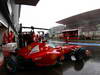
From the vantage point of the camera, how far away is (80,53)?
17.6 ft

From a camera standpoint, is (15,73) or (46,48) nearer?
(15,73)

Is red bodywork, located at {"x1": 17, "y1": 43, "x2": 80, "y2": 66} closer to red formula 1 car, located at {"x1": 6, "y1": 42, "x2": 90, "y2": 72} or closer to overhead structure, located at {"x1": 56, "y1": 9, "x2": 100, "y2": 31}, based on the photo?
red formula 1 car, located at {"x1": 6, "y1": 42, "x2": 90, "y2": 72}

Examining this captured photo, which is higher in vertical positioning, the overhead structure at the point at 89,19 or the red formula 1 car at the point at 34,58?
the overhead structure at the point at 89,19

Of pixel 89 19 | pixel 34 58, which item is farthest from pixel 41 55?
pixel 89 19

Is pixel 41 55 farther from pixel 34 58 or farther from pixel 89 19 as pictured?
pixel 89 19

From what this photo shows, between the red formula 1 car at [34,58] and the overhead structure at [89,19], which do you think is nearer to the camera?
the red formula 1 car at [34,58]

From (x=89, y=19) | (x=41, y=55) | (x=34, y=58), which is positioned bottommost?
(x=34, y=58)

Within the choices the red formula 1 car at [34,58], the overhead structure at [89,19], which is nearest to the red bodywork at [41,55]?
the red formula 1 car at [34,58]

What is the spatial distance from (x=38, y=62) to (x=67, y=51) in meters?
1.82

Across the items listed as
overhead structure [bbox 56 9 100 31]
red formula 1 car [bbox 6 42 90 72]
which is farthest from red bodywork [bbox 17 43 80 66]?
overhead structure [bbox 56 9 100 31]

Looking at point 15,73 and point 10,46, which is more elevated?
point 10,46

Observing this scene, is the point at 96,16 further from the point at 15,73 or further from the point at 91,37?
the point at 15,73

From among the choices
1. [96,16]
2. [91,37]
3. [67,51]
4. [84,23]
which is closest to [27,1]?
[67,51]

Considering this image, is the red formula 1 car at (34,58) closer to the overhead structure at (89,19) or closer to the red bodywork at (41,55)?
the red bodywork at (41,55)
